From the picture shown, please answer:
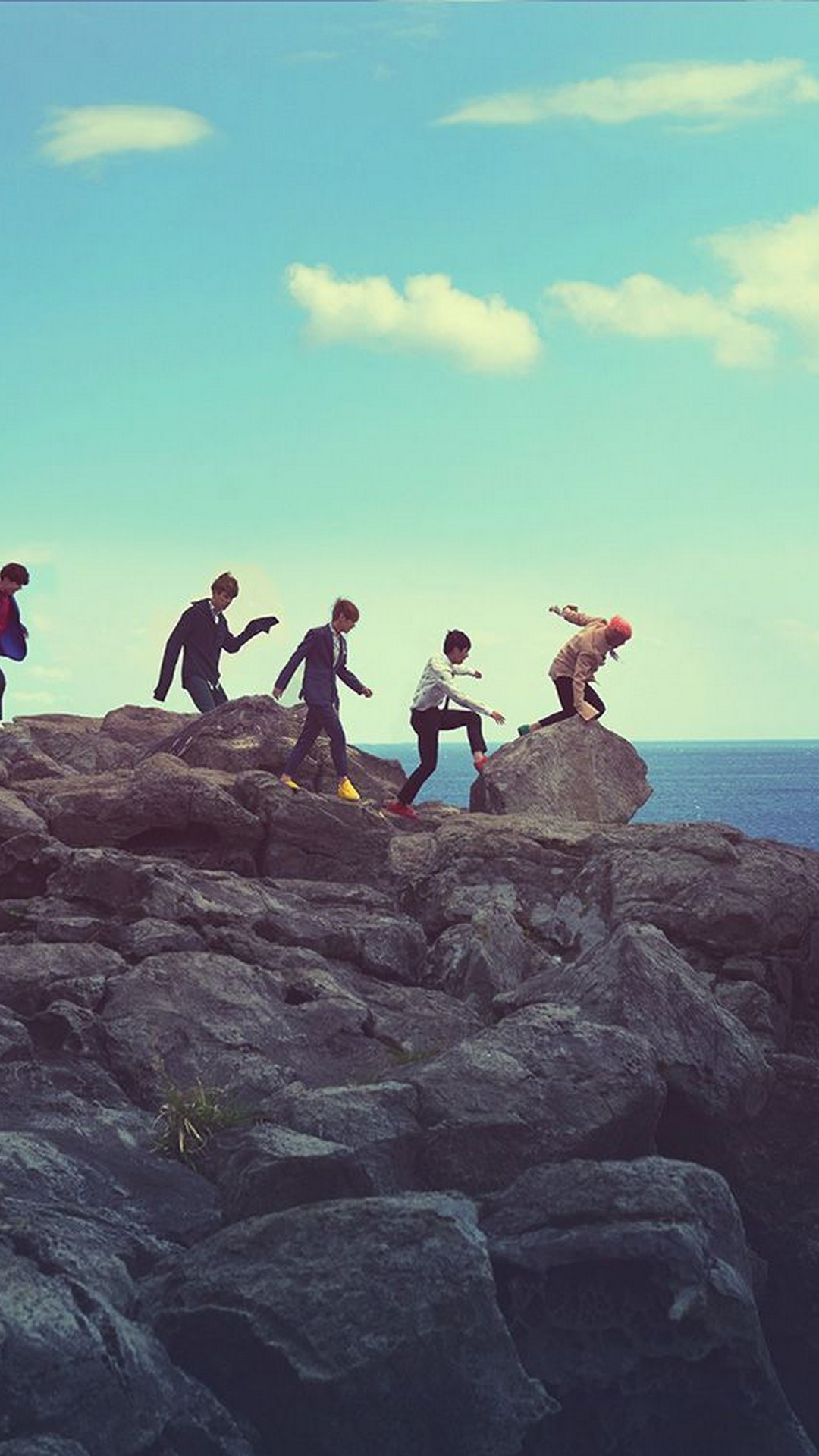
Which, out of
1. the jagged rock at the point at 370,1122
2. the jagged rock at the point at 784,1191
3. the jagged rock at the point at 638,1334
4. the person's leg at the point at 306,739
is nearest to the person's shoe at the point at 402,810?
the person's leg at the point at 306,739

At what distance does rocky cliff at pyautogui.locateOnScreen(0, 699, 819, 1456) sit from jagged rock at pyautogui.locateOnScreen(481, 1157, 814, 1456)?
23 millimetres

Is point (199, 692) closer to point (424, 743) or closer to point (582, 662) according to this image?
point (424, 743)

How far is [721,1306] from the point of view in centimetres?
1283

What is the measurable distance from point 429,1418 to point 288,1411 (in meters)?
1.01

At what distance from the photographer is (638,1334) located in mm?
12719

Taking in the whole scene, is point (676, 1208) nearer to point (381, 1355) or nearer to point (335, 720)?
point (381, 1355)

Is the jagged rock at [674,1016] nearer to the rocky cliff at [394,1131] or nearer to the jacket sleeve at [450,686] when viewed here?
the rocky cliff at [394,1131]

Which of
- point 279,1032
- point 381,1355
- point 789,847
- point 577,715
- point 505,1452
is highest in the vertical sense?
point 577,715

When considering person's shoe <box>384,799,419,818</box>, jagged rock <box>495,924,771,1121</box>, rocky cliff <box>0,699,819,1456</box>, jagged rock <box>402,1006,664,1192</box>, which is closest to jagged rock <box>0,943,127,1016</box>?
rocky cliff <box>0,699,819,1456</box>

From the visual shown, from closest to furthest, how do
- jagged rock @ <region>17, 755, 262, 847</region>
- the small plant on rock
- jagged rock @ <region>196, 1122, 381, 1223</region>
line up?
jagged rock @ <region>196, 1122, 381, 1223</region> < the small plant on rock < jagged rock @ <region>17, 755, 262, 847</region>

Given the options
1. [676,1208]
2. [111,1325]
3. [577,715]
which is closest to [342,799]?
[577,715]

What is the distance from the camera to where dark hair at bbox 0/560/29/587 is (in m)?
24.8

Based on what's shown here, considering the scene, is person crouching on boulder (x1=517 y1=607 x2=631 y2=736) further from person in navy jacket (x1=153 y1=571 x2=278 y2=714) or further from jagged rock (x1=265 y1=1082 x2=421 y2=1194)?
jagged rock (x1=265 y1=1082 x2=421 y2=1194)

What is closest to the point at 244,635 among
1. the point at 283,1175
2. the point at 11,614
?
the point at 11,614
